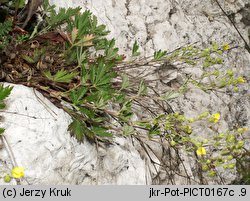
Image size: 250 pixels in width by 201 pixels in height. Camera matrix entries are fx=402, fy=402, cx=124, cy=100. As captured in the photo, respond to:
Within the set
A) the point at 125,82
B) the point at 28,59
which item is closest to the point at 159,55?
the point at 125,82

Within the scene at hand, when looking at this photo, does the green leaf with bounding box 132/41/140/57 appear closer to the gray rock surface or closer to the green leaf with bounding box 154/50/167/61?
the green leaf with bounding box 154/50/167/61

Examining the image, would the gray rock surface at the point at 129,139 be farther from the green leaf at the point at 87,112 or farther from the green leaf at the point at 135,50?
the green leaf at the point at 135,50

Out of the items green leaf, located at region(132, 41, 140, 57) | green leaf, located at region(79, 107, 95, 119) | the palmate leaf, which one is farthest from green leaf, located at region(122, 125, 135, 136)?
green leaf, located at region(132, 41, 140, 57)

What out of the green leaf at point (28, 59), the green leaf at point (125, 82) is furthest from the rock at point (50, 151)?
the green leaf at point (125, 82)

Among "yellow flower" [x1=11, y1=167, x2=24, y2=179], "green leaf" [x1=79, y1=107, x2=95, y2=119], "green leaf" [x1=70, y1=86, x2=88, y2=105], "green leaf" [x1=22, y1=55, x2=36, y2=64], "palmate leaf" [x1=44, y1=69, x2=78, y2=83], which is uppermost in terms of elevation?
"green leaf" [x1=22, y1=55, x2=36, y2=64]

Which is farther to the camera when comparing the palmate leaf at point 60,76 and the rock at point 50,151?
the palmate leaf at point 60,76

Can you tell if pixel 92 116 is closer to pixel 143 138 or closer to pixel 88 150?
pixel 88 150

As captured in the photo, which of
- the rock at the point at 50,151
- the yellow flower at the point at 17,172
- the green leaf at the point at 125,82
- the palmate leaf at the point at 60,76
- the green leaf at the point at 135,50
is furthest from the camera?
the green leaf at the point at 135,50

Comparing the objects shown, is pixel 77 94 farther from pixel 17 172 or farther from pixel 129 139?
pixel 17 172

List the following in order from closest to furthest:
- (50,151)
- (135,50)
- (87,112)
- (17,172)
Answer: (17,172), (50,151), (87,112), (135,50)
